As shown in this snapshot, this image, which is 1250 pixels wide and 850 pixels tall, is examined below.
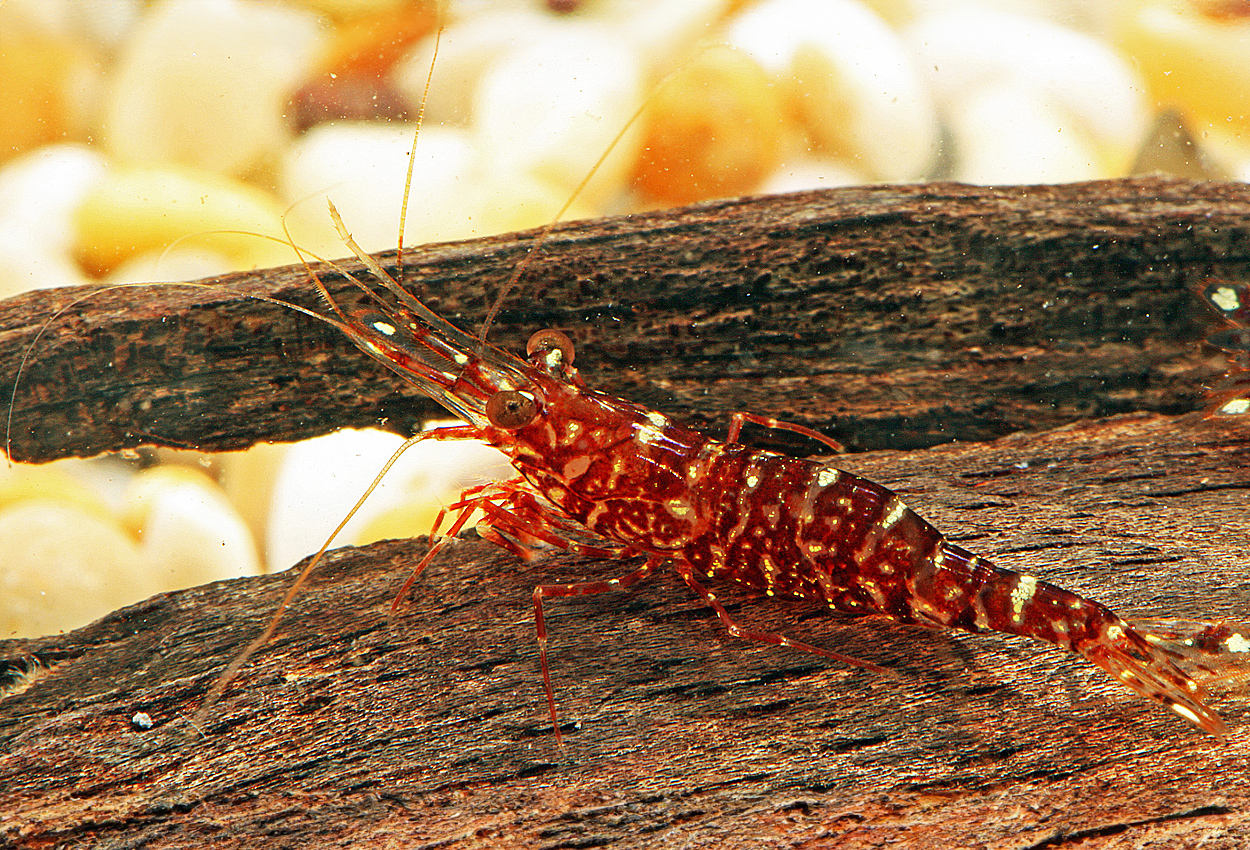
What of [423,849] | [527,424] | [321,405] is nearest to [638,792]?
[423,849]

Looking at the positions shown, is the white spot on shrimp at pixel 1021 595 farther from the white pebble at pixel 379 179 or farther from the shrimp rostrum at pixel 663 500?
the white pebble at pixel 379 179

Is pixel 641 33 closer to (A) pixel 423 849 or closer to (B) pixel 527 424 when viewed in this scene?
(B) pixel 527 424

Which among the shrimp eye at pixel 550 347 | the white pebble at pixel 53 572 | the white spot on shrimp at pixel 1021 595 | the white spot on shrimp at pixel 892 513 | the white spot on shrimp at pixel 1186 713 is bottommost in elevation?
the white spot on shrimp at pixel 1186 713

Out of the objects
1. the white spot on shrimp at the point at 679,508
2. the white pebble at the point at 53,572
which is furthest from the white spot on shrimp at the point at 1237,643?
the white pebble at the point at 53,572

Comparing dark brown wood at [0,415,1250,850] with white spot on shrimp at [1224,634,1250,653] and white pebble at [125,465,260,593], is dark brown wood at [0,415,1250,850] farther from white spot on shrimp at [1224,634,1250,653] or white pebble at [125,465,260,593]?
white pebble at [125,465,260,593]

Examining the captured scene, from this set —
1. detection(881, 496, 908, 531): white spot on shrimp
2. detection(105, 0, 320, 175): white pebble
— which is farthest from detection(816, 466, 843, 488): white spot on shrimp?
detection(105, 0, 320, 175): white pebble

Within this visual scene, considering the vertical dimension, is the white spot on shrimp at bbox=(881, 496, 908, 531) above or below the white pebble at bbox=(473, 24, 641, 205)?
below

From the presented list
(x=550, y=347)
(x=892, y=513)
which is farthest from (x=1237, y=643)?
(x=550, y=347)
